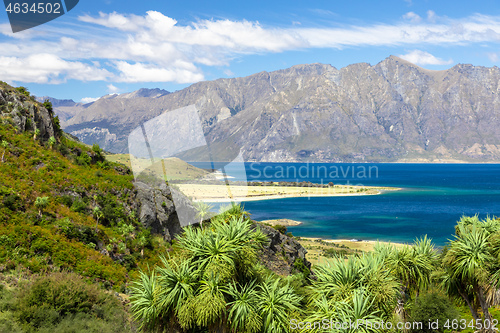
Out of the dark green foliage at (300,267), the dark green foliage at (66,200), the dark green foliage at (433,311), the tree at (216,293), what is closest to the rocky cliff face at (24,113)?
the dark green foliage at (66,200)

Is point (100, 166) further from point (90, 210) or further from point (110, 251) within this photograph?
point (110, 251)

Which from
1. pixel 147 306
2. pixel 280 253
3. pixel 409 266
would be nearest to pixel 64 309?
pixel 147 306

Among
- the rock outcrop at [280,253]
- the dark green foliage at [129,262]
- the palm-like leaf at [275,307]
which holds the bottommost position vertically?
the rock outcrop at [280,253]

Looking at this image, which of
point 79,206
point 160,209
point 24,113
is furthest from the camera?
point 160,209

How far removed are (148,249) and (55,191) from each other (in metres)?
9.76

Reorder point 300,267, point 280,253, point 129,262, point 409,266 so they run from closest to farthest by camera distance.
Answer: point 409,266 → point 129,262 → point 300,267 → point 280,253

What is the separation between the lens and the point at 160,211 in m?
37.8

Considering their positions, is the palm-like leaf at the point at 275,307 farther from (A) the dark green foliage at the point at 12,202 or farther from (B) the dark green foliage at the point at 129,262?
(A) the dark green foliage at the point at 12,202

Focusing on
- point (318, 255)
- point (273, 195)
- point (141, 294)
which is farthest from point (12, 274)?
point (273, 195)

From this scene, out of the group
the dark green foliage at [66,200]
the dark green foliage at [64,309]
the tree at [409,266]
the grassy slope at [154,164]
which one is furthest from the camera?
the dark green foliage at [66,200]

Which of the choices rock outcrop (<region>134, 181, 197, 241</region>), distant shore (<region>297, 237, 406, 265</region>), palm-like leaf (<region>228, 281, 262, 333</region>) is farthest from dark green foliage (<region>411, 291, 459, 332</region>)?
distant shore (<region>297, 237, 406, 265</region>)

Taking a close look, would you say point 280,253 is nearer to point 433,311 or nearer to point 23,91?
point 433,311

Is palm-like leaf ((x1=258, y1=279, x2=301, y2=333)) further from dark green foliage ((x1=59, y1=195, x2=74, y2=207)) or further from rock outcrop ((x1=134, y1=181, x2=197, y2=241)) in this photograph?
dark green foliage ((x1=59, y1=195, x2=74, y2=207))

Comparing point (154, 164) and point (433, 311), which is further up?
point (154, 164)
